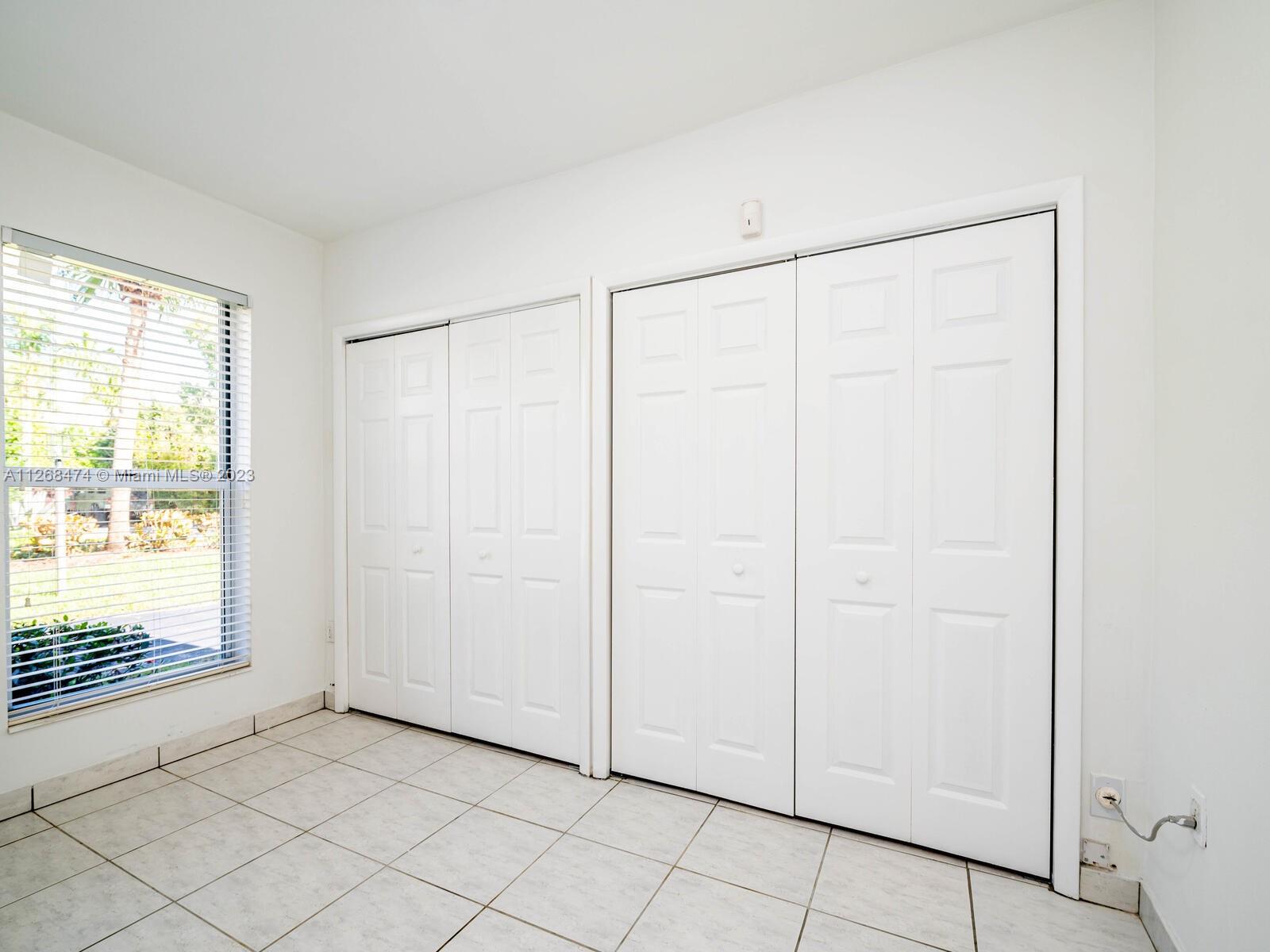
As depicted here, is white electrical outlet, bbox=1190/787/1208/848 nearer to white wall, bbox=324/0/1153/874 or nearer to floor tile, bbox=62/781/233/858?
white wall, bbox=324/0/1153/874

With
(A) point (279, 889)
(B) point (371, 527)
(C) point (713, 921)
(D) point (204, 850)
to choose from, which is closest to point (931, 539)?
(C) point (713, 921)

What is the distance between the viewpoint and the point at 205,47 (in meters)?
1.91

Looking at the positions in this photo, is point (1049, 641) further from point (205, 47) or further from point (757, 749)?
point (205, 47)

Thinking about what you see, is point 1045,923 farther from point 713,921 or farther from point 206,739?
point 206,739

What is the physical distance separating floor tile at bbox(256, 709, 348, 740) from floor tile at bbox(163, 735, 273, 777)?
2.1 inches

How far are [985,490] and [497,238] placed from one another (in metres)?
2.37

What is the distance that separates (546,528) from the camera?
8.88ft

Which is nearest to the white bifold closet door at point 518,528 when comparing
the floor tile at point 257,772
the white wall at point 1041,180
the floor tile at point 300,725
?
the white wall at point 1041,180

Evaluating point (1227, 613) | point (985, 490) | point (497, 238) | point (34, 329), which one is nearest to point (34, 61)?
point (34, 329)

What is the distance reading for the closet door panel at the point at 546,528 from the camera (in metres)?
2.63

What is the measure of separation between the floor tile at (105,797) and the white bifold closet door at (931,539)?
269cm

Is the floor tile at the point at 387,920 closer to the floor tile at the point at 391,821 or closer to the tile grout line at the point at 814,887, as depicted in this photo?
the floor tile at the point at 391,821

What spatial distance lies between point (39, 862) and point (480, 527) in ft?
6.06

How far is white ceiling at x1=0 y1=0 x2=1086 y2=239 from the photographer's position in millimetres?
1779
